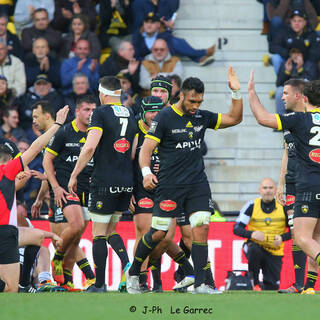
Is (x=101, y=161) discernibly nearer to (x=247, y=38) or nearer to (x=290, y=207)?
(x=290, y=207)

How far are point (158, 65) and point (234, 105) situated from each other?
7.30 meters

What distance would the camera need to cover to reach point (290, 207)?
11500mm

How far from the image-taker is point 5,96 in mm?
16969

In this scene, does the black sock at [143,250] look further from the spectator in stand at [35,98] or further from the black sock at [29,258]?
the spectator in stand at [35,98]

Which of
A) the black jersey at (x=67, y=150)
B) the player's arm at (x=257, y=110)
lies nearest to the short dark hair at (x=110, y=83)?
the black jersey at (x=67, y=150)

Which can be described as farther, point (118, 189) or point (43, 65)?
point (43, 65)

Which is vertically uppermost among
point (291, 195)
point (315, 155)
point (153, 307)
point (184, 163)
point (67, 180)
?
point (315, 155)

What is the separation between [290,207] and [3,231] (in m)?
3.61

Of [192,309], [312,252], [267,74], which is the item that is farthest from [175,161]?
[267,74]

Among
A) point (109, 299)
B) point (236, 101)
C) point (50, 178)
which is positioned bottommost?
point (109, 299)

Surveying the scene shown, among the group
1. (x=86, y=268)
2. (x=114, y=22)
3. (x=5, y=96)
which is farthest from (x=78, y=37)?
(x=86, y=268)

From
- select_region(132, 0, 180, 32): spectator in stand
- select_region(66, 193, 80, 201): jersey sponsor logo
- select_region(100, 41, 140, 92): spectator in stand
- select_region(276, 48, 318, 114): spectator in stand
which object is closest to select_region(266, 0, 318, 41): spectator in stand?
select_region(276, 48, 318, 114): spectator in stand

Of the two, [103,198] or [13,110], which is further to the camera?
[13,110]

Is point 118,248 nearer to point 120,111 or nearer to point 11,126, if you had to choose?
point 120,111
